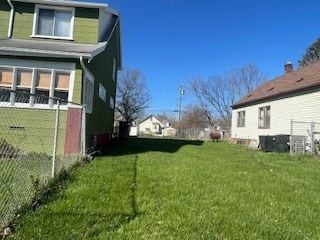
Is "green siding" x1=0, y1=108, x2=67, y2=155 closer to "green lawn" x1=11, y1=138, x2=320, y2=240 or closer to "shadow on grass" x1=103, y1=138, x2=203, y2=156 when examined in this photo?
"shadow on grass" x1=103, y1=138, x2=203, y2=156

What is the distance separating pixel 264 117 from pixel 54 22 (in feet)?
50.0

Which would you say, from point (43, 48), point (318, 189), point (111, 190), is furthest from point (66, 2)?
point (318, 189)

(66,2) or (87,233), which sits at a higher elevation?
(66,2)

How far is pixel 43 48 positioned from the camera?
12.6m

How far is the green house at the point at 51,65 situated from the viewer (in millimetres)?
12008

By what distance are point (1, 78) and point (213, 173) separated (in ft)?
24.8

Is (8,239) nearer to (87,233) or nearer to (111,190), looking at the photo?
(87,233)

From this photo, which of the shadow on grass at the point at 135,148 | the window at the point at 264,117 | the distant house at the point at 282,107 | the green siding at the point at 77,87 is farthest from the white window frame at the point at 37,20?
the window at the point at 264,117

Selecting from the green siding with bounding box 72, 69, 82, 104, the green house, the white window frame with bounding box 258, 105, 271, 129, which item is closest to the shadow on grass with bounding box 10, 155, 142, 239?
the green house

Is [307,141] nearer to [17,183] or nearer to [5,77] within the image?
[5,77]

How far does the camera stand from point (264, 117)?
2495 cm

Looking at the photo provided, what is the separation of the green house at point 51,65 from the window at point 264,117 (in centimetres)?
1287

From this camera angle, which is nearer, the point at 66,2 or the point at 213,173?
the point at 213,173

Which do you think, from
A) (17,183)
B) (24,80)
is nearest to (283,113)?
(24,80)
